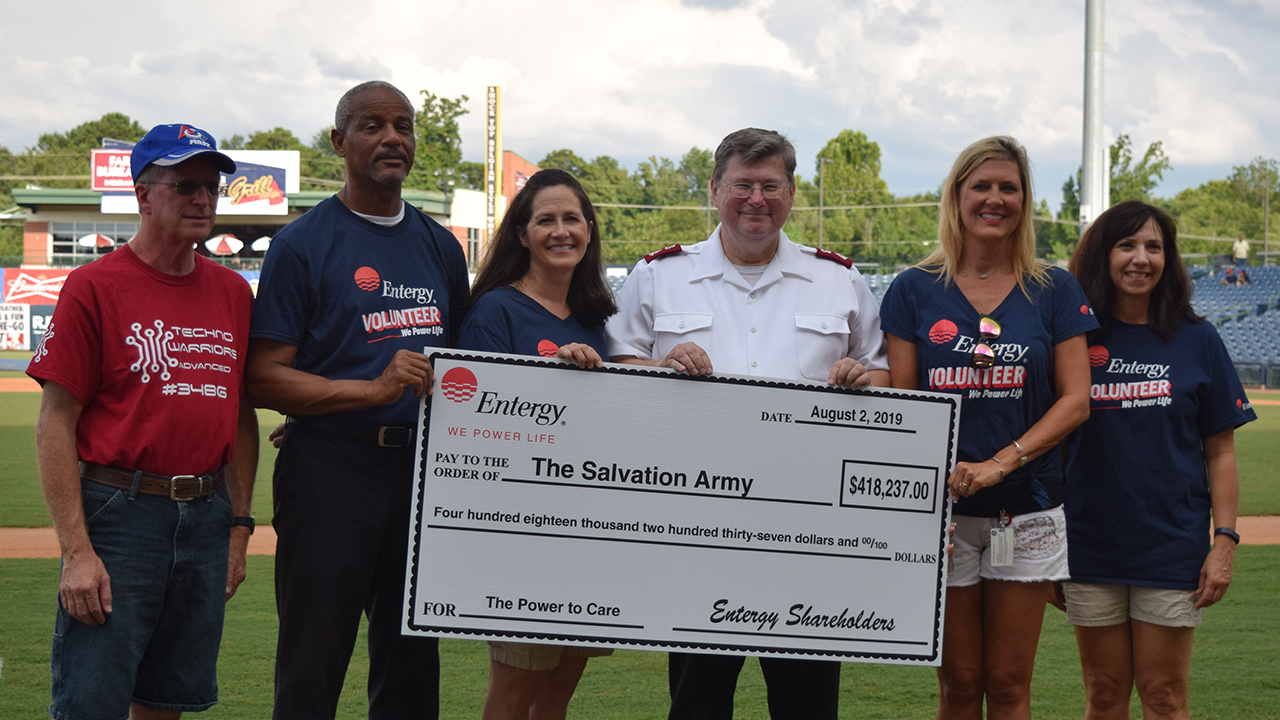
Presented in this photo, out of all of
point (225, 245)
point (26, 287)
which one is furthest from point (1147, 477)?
point (26, 287)

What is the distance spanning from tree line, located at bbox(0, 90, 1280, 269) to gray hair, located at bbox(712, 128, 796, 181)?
2117 inches

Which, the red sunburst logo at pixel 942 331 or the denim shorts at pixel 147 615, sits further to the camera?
the red sunburst logo at pixel 942 331

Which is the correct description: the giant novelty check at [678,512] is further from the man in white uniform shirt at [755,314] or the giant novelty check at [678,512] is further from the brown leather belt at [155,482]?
the brown leather belt at [155,482]

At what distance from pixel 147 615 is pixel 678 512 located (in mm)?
1713

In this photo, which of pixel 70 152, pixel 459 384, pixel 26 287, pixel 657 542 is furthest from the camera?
pixel 70 152

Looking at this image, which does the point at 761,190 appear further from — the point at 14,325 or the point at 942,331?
the point at 14,325

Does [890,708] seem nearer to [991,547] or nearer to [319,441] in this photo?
[991,547]

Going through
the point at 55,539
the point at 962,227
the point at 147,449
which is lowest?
the point at 55,539

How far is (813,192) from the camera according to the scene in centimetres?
7900

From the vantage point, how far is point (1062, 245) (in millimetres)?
67812

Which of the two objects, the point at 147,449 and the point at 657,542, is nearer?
the point at 147,449

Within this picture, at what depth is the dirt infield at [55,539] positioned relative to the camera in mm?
8411

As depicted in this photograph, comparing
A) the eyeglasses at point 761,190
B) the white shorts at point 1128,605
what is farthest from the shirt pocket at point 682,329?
the white shorts at point 1128,605

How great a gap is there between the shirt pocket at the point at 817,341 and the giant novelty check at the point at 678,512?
0.39 feet
